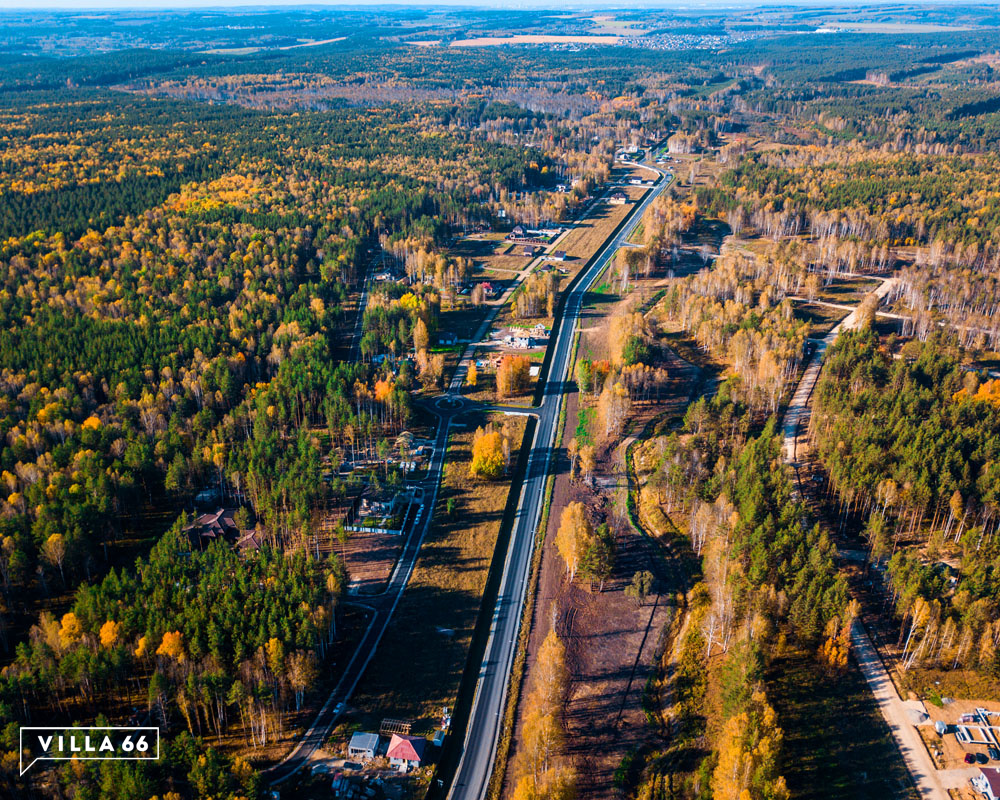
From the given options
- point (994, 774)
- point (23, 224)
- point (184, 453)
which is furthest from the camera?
point (23, 224)

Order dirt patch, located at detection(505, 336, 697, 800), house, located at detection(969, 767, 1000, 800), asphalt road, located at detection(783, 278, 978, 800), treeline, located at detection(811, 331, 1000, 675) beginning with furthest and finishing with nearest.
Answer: treeline, located at detection(811, 331, 1000, 675) < dirt patch, located at detection(505, 336, 697, 800) < asphalt road, located at detection(783, 278, 978, 800) < house, located at detection(969, 767, 1000, 800)

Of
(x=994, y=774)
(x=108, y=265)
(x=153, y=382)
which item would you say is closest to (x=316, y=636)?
(x=994, y=774)

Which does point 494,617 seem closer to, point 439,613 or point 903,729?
point 439,613

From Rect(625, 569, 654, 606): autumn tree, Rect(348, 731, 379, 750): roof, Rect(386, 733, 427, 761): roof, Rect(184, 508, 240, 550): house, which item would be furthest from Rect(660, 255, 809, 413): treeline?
Rect(348, 731, 379, 750): roof

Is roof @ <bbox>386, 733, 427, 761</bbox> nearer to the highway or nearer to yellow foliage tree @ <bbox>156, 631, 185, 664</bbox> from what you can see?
the highway

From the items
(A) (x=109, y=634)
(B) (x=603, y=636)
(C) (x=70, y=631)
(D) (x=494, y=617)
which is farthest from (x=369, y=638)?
(C) (x=70, y=631)

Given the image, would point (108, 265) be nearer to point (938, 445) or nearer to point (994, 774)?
point (938, 445)
